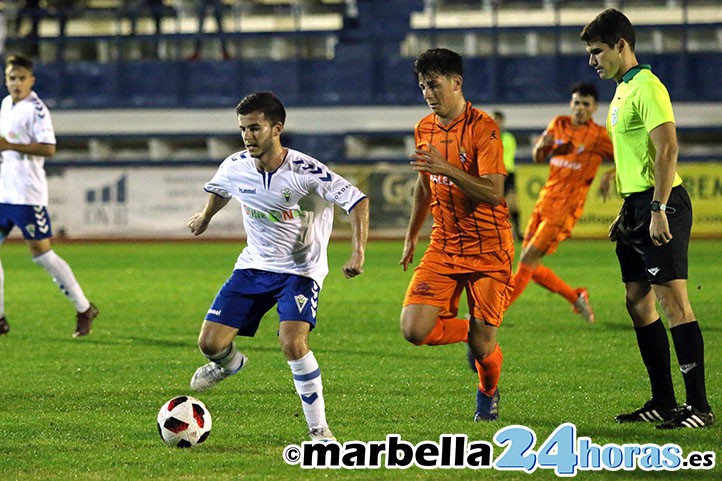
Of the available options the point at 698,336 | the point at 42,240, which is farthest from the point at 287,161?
the point at 42,240

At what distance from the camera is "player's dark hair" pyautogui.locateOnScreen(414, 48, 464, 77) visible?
6031 millimetres

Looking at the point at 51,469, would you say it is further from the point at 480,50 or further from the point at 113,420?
the point at 480,50

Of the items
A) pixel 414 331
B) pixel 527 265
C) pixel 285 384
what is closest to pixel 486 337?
pixel 414 331

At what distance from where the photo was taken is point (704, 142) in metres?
24.9

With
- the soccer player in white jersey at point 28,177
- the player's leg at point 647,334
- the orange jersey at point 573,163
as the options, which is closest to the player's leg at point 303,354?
the player's leg at point 647,334

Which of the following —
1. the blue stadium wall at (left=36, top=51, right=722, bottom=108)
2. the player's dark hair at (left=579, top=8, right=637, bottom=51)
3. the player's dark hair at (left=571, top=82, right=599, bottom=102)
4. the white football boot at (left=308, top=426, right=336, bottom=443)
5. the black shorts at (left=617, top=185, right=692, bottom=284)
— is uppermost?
the blue stadium wall at (left=36, top=51, right=722, bottom=108)

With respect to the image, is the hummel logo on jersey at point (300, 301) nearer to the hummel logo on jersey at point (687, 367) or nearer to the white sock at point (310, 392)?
the white sock at point (310, 392)

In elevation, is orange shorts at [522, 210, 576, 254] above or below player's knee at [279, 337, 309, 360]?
above

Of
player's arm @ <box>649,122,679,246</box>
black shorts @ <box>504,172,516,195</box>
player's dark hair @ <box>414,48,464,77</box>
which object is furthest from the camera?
black shorts @ <box>504,172,516,195</box>

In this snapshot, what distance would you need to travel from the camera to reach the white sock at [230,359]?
20.2ft

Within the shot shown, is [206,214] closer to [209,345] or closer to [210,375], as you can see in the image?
[209,345]

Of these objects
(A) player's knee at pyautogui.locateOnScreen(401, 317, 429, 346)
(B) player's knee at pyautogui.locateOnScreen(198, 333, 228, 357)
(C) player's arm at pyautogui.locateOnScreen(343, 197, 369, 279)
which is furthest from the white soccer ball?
(A) player's knee at pyautogui.locateOnScreen(401, 317, 429, 346)

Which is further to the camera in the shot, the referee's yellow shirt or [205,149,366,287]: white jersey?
[205,149,366,287]: white jersey

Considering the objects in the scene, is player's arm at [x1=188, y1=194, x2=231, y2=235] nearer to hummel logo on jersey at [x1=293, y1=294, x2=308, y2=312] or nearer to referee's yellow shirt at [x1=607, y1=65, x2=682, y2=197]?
hummel logo on jersey at [x1=293, y1=294, x2=308, y2=312]
